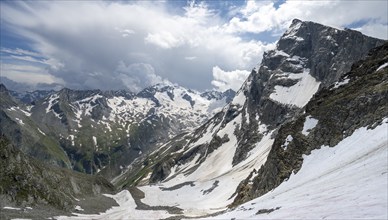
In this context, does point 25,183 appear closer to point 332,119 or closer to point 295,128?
point 295,128

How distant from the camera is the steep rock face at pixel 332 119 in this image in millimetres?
45625

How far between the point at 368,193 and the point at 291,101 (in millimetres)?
171638

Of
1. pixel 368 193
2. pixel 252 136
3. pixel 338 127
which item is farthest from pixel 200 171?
pixel 368 193

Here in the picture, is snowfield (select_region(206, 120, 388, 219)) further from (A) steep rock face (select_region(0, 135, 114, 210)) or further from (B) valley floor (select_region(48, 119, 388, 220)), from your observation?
(A) steep rock face (select_region(0, 135, 114, 210))

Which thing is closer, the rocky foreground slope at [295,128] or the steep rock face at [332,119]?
the steep rock face at [332,119]

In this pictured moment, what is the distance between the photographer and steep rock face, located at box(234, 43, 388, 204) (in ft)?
150

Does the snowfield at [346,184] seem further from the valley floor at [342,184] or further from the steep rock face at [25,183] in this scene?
the steep rock face at [25,183]

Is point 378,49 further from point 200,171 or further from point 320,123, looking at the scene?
point 200,171

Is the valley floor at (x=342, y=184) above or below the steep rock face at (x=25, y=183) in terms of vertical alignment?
below

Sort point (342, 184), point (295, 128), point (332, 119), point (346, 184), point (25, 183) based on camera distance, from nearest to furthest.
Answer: point (346, 184) < point (342, 184) < point (332, 119) < point (295, 128) < point (25, 183)

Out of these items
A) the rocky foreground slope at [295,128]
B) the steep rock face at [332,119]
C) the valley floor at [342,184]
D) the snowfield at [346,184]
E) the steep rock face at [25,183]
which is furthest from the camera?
the steep rock face at [25,183]

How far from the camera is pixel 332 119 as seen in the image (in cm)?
5228

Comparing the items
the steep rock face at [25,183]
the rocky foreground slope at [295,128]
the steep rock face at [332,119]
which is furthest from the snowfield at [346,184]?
the steep rock face at [25,183]

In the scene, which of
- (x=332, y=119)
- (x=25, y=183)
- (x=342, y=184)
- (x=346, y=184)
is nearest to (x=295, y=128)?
(x=332, y=119)
